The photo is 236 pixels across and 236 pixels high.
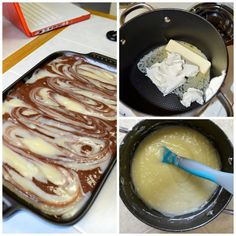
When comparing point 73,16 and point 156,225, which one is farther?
point 73,16

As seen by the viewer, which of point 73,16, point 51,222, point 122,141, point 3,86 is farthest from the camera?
point 73,16

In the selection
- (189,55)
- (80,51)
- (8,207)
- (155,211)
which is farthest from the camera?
(80,51)

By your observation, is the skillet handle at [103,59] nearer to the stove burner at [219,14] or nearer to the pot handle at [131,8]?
the pot handle at [131,8]

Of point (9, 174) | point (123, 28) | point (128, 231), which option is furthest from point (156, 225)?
point (123, 28)

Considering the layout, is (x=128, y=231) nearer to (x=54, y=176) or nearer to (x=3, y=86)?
(x=54, y=176)

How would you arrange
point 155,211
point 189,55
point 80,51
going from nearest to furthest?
1. point 155,211
2. point 189,55
3. point 80,51

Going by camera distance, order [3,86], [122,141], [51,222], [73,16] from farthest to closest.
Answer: [73,16] → [3,86] → [122,141] → [51,222]

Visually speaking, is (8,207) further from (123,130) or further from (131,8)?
(131,8)

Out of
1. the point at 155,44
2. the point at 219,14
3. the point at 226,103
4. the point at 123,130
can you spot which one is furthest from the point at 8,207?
the point at 219,14
